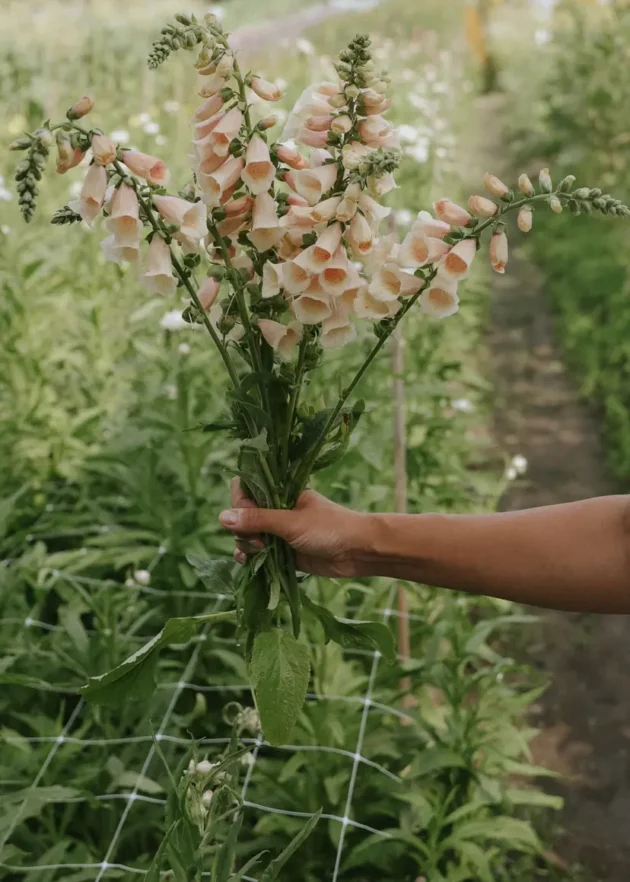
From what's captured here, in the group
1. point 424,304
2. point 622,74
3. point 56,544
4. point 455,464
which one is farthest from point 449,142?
point 424,304

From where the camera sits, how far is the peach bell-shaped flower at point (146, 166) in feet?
3.42

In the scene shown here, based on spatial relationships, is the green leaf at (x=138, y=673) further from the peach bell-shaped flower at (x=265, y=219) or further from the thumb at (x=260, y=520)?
A: the peach bell-shaped flower at (x=265, y=219)

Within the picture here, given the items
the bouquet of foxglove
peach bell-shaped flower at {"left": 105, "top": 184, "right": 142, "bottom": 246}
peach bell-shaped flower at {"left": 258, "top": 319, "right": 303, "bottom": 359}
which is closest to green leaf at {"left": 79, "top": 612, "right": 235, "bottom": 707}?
the bouquet of foxglove

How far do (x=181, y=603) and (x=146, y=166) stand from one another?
61.5 inches

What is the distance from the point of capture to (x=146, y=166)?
1049 millimetres

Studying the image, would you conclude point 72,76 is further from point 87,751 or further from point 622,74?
point 87,751

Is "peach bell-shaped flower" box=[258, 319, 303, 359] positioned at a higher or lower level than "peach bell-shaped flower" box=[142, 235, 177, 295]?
lower

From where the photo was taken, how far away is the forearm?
1204 mm

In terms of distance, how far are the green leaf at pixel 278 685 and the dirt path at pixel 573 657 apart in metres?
1.32

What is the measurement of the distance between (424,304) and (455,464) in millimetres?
2121

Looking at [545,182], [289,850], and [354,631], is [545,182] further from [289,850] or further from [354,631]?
[289,850]

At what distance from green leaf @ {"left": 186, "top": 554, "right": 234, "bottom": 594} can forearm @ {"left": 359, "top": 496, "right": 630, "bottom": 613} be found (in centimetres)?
20

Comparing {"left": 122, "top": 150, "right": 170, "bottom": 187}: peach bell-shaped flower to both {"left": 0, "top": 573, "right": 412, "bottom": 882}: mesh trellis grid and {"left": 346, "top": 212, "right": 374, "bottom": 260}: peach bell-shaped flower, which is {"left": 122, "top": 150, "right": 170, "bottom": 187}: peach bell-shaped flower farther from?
{"left": 0, "top": 573, "right": 412, "bottom": 882}: mesh trellis grid

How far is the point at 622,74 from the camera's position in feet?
20.9
